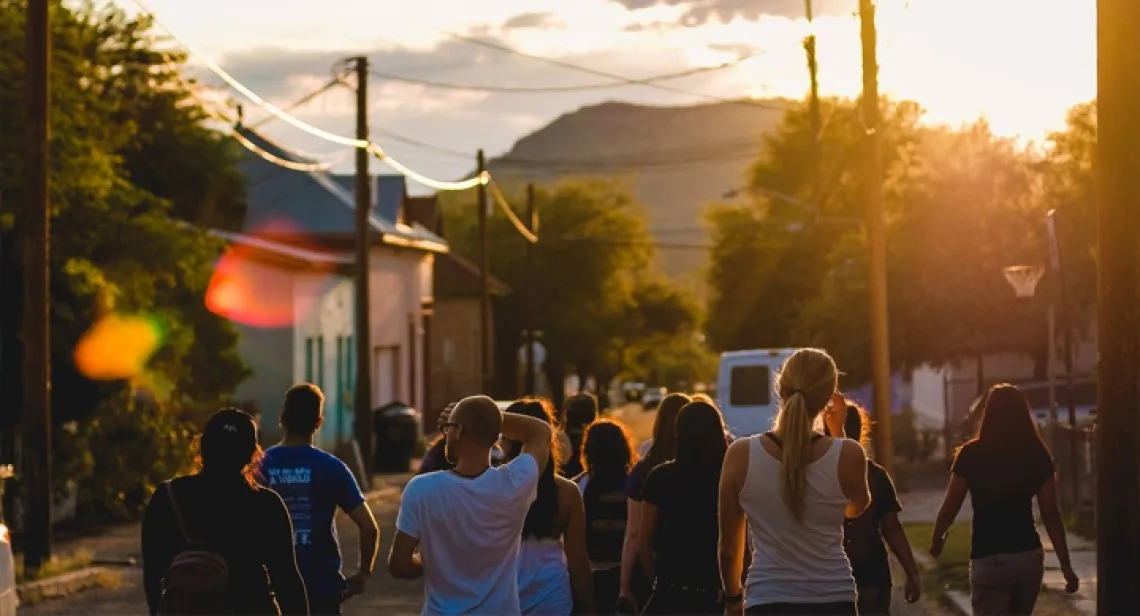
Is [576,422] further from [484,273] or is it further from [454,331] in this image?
[454,331]

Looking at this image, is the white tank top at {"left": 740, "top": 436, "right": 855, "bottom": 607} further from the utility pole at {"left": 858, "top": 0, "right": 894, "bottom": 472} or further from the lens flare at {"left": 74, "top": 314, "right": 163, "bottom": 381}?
the lens flare at {"left": 74, "top": 314, "right": 163, "bottom": 381}

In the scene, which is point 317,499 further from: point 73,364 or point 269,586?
point 73,364

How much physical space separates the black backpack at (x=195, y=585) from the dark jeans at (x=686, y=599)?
2.20 meters

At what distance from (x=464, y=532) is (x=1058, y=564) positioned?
40.0 feet

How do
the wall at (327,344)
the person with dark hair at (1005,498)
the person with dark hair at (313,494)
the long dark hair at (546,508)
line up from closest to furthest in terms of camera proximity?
the long dark hair at (546,508), the person with dark hair at (313,494), the person with dark hair at (1005,498), the wall at (327,344)

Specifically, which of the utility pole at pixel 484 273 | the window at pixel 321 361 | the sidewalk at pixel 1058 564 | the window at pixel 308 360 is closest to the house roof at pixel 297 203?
the utility pole at pixel 484 273

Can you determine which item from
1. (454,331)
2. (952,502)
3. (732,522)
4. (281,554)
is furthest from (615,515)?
(454,331)

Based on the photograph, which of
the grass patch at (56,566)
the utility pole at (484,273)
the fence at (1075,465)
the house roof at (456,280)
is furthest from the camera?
the house roof at (456,280)

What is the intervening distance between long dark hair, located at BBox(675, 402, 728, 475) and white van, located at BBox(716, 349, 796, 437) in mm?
19091

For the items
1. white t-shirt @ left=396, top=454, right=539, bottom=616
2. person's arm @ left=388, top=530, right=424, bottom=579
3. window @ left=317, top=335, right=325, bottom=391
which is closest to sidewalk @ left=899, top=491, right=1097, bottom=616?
white t-shirt @ left=396, top=454, right=539, bottom=616

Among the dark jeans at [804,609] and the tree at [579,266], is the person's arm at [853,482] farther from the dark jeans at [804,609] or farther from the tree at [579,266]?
the tree at [579,266]

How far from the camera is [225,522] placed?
6.22 m

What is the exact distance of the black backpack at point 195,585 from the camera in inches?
238

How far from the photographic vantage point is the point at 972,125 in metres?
39.5
